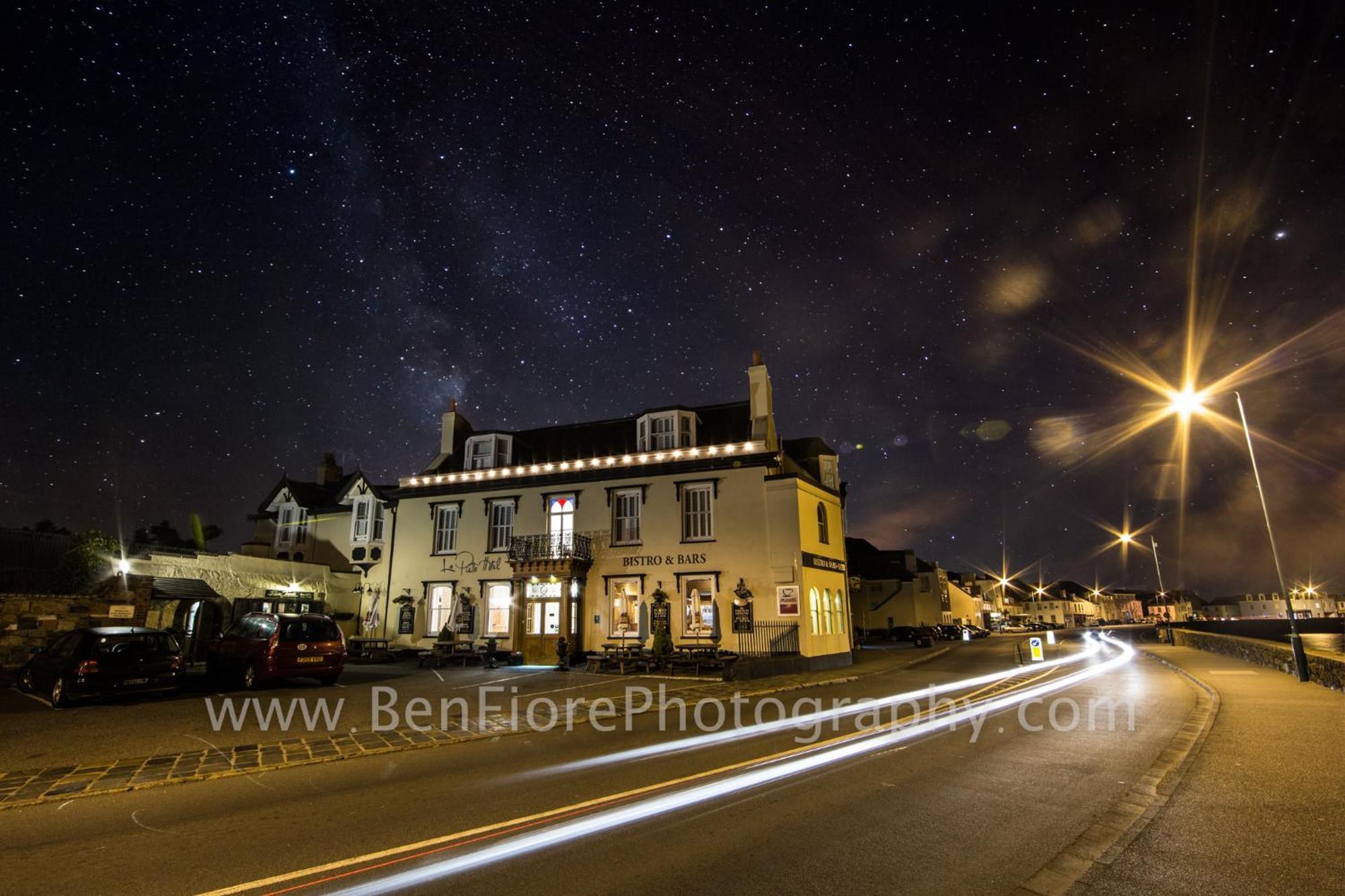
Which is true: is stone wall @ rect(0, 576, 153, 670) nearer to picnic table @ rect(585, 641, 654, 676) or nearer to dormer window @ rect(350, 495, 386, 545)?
picnic table @ rect(585, 641, 654, 676)

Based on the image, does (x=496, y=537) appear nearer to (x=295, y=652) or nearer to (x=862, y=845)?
(x=295, y=652)

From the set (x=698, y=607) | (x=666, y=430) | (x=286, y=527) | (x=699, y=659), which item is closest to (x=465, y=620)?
(x=698, y=607)

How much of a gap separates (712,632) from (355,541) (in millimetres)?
19060

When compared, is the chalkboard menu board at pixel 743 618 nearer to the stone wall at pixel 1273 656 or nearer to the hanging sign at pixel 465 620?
the hanging sign at pixel 465 620


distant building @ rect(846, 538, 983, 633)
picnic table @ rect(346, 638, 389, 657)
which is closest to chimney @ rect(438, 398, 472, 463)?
picnic table @ rect(346, 638, 389, 657)

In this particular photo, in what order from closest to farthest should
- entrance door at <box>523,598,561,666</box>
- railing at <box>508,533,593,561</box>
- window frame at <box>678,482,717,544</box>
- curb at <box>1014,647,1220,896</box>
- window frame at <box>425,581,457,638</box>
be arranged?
curb at <box>1014,647,1220,896</box> → window frame at <box>678,482,717,544</box> → entrance door at <box>523,598,561,666</box> → railing at <box>508,533,593,561</box> → window frame at <box>425,581,457,638</box>

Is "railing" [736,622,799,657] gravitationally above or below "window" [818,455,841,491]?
below

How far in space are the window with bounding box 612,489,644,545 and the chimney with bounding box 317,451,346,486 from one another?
2090cm

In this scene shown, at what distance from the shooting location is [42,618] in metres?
17.9

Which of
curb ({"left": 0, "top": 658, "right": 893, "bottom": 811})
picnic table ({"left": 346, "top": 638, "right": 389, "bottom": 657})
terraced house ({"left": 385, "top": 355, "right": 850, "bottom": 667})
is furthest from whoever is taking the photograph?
picnic table ({"left": 346, "top": 638, "right": 389, "bottom": 657})

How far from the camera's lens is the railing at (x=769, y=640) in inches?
936

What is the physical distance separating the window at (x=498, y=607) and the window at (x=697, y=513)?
26.6 ft

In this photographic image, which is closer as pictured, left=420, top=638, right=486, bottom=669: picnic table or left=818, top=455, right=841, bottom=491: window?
left=420, top=638, right=486, bottom=669: picnic table

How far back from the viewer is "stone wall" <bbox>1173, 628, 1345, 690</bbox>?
1461 centimetres
